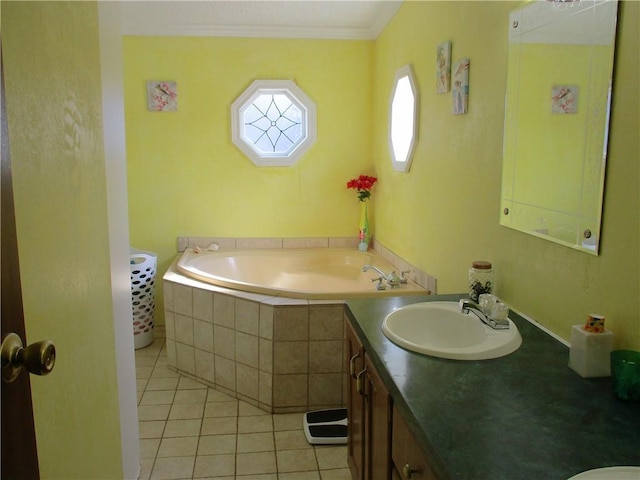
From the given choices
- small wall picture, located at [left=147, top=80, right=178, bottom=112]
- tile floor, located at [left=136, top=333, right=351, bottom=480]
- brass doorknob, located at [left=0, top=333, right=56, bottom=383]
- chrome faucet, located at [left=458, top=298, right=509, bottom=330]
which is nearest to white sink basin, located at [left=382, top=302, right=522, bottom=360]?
chrome faucet, located at [left=458, top=298, right=509, bottom=330]

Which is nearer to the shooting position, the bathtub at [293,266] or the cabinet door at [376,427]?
the cabinet door at [376,427]

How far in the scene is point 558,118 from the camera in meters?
1.65

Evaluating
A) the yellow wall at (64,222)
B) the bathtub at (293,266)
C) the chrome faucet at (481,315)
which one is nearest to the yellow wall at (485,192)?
the chrome faucet at (481,315)

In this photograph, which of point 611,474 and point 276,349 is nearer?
point 611,474

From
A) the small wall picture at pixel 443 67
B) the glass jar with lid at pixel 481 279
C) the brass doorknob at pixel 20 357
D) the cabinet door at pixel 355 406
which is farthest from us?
the small wall picture at pixel 443 67

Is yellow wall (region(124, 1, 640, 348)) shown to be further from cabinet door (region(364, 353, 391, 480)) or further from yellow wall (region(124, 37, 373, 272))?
cabinet door (region(364, 353, 391, 480))

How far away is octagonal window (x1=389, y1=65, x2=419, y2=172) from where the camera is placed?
311 cm

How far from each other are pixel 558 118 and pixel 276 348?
1832 mm

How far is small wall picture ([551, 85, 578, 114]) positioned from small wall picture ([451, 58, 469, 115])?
27.4 inches

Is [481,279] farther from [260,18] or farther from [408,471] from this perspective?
[260,18]

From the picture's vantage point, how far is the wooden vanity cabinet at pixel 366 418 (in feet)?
5.08


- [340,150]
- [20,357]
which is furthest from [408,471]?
[340,150]

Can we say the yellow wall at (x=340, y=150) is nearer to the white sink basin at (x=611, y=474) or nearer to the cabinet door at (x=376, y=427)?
the cabinet door at (x=376, y=427)

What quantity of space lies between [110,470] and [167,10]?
2.99 m
